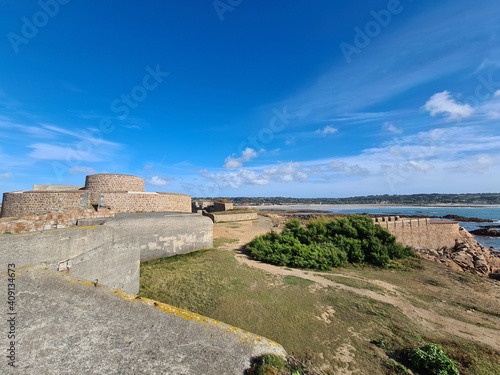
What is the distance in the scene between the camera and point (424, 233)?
21.5 meters

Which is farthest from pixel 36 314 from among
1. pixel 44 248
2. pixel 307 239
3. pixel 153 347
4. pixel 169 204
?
pixel 169 204

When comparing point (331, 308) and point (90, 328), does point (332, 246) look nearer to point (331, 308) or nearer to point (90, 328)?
point (331, 308)

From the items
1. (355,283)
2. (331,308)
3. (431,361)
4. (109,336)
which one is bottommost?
(355,283)

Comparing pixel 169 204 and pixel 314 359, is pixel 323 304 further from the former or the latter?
pixel 169 204

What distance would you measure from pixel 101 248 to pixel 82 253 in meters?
0.67

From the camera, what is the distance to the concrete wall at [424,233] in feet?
67.2

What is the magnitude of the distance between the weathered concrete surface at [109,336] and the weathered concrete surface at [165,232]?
680 cm

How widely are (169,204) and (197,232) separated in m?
6.73

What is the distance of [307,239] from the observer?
14977 mm

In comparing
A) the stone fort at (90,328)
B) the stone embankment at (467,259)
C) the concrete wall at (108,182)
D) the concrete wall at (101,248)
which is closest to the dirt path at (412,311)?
the concrete wall at (101,248)

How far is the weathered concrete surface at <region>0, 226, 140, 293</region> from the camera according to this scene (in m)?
3.68

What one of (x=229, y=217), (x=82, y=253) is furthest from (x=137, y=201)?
(x=229, y=217)

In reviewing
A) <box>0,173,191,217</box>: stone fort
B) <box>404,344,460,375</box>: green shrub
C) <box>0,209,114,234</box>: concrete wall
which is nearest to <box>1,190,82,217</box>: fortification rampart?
<box>0,173,191,217</box>: stone fort

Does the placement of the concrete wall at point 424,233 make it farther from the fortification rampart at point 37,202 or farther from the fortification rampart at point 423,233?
the fortification rampart at point 37,202
